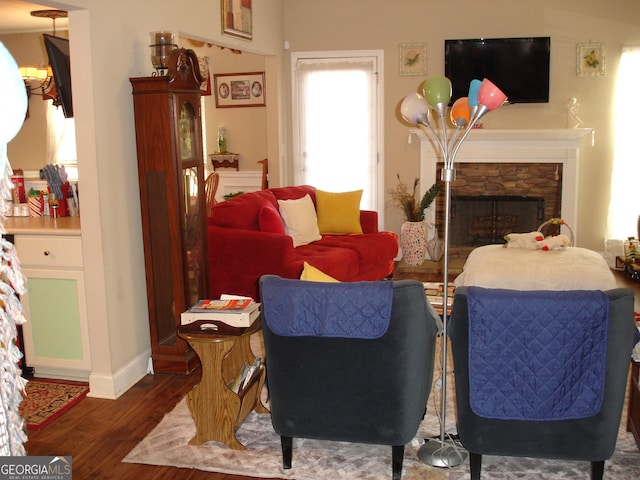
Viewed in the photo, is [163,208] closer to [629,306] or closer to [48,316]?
[48,316]

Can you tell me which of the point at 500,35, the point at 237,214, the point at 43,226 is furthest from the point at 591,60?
the point at 43,226

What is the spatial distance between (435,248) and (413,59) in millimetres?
1925

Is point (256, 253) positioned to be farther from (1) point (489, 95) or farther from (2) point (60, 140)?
(2) point (60, 140)

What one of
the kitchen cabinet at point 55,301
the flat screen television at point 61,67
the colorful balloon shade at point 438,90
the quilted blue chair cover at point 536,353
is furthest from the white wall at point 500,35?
the quilted blue chair cover at point 536,353

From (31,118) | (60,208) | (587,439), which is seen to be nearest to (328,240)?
(60,208)

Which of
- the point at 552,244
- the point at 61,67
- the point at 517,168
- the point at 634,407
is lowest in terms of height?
the point at 634,407

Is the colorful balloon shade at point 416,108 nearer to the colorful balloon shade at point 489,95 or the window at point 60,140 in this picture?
the colorful balloon shade at point 489,95

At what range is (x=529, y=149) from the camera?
21.5ft

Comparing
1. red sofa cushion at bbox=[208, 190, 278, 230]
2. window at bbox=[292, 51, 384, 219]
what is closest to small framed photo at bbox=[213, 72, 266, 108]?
window at bbox=[292, 51, 384, 219]

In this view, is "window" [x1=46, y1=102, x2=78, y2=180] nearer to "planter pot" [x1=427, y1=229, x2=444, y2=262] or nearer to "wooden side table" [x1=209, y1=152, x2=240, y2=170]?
"wooden side table" [x1=209, y1=152, x2=240, y2=170]

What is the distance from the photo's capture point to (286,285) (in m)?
2.49

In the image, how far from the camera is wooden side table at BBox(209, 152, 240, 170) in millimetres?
7681

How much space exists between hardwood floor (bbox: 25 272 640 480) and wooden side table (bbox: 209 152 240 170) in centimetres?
420

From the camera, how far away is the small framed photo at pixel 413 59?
21.9ft
